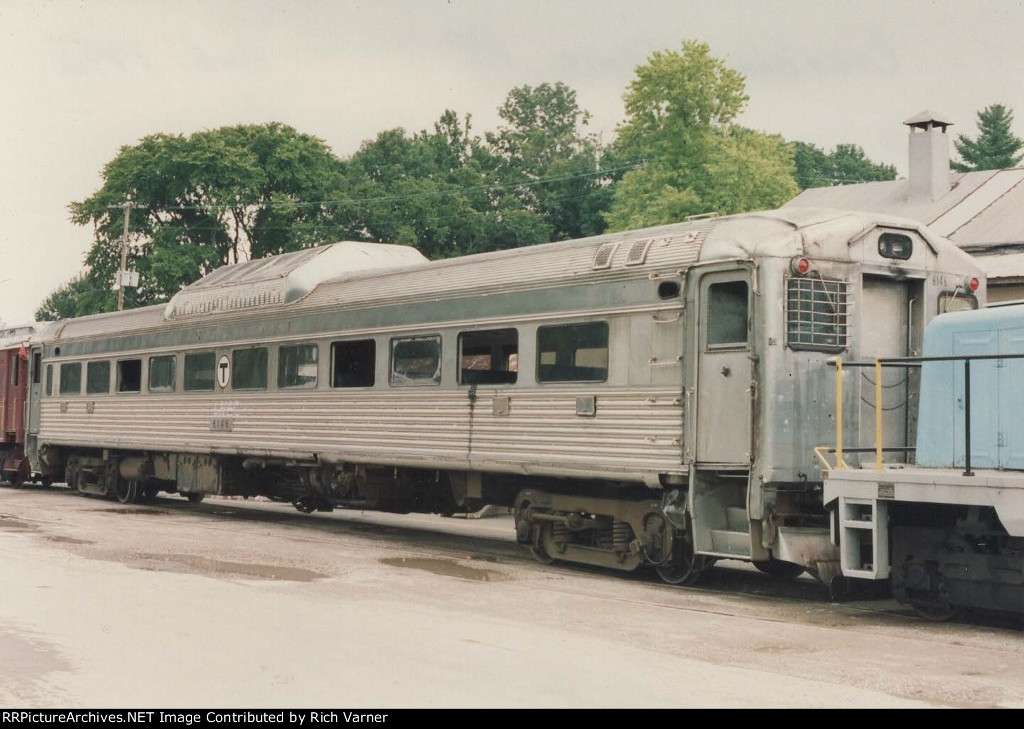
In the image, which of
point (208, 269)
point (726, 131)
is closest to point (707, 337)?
point (726, 131)

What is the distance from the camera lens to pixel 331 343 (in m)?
17.1

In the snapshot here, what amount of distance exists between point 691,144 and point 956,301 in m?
33.7

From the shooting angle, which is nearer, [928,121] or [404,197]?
[928,121]

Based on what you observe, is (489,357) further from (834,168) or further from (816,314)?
(834,168)

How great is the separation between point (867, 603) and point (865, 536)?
1447mm

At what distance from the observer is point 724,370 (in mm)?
11742

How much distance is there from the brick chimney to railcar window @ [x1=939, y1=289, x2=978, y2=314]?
18.0 metres

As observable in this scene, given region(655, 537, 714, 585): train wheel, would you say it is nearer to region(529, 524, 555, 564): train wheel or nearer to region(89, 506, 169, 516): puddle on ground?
Result: region(529, 524, 555, 564): train wheel

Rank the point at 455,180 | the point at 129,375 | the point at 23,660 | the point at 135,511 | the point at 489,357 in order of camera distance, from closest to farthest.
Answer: the point at 23,660 → the point at 489,357 → the point at 135,511 → the point at 129,375 → the point at 455,180

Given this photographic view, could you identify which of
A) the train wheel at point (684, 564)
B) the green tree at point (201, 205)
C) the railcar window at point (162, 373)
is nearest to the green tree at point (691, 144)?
the green tree at point (201, 205)

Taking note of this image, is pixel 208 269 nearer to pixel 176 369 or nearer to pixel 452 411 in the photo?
pixel 176 369

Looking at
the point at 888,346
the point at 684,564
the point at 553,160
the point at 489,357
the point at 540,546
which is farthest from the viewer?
the point at 553,160

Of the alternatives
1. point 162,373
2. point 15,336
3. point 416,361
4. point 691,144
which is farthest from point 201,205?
point 416,361
